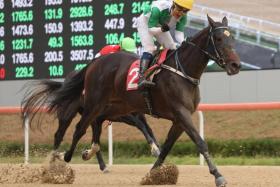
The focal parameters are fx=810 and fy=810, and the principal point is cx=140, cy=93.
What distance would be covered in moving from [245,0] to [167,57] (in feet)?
14.4

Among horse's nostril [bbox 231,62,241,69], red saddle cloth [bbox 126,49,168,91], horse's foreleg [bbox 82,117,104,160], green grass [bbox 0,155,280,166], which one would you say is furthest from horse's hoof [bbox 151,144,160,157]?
horse's nostril [bbox 231,62,241,69]

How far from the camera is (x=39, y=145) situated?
1255 centimetres

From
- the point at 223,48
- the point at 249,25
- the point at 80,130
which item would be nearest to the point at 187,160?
the point at 249,25

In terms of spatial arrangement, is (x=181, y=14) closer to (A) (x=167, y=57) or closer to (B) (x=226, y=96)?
(A) (x=167, y=57)

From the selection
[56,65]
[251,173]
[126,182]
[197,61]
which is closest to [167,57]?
[197,61]

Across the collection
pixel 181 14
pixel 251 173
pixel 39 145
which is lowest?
pixel 39 145

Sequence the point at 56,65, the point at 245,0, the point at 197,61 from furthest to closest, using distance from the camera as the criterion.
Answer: the point at 56,65
the point at 245,0
the point at 197,61

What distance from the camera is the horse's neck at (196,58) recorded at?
22.5ft

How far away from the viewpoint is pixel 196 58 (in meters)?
6.90

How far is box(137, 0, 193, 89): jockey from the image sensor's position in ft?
23.1

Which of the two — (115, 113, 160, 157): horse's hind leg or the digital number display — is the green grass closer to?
(115, 113, 160, 157): horse's hind leg

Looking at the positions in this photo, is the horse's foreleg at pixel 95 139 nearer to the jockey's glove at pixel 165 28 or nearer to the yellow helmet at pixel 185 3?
the jockey's glove at pixel 165 28

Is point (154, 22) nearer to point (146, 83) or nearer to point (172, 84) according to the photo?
point (146, 83)

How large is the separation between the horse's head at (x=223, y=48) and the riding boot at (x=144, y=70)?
653 millimetres
